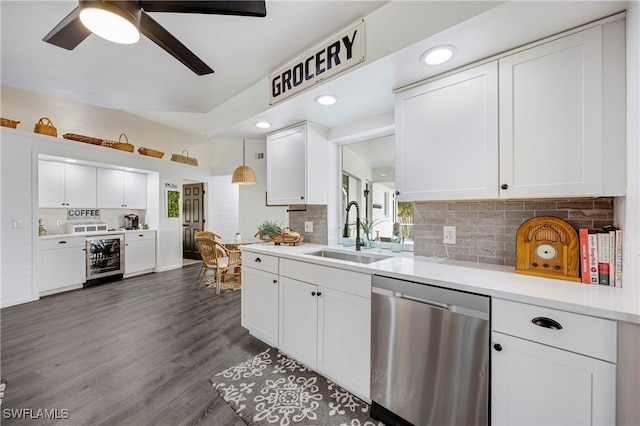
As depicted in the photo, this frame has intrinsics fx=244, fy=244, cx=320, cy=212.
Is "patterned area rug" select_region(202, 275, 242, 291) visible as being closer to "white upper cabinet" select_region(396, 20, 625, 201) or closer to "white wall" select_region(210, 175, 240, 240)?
"white wall" select_region(210, 175, 240, 240)

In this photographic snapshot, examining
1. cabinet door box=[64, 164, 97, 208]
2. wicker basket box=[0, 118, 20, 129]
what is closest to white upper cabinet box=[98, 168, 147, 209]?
cabinet door box=[64, 164, 97, 208]

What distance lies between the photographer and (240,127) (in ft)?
8.79

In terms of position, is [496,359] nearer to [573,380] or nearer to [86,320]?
[573,380]

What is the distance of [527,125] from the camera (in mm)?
1314

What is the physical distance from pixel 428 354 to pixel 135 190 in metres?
6.04

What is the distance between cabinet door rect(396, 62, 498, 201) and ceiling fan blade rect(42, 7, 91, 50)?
7.05 ft

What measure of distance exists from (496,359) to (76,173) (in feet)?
20.0

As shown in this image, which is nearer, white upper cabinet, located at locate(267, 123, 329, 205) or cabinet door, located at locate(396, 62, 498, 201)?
cabinet door, located at locate(396, 62, 498, 201)

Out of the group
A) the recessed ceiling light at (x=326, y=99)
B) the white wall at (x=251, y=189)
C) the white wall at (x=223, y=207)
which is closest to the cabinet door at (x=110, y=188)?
the white wall at (x=223, y=207)

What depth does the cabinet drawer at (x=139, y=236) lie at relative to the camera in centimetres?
478

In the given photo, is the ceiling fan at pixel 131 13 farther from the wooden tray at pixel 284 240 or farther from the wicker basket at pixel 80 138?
the wicker basket at pixel 80 138

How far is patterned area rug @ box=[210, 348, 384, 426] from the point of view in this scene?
1513mm

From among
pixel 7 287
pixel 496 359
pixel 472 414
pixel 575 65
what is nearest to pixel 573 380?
pixel 496 359

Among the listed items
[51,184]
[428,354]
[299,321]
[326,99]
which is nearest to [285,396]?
[299,321]
